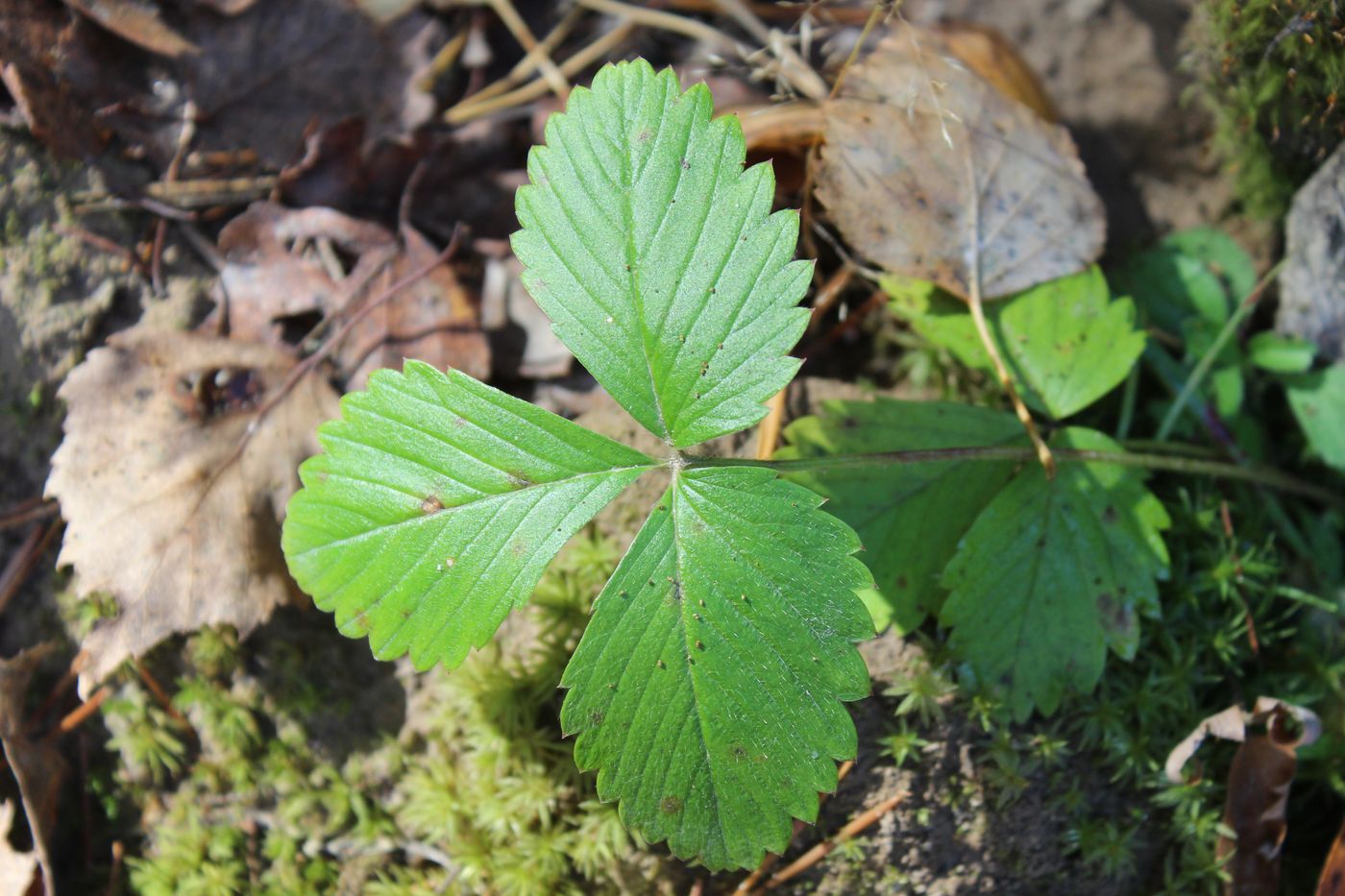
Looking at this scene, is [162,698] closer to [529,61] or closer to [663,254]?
[663,254]

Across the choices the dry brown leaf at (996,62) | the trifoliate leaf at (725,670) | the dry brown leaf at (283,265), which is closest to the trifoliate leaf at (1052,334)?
the dry brown leaf at (996,62)

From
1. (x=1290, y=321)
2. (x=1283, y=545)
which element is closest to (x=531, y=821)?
(x=1283, y=545)

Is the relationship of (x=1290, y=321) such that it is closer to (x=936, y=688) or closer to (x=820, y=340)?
(x=820, y=340)

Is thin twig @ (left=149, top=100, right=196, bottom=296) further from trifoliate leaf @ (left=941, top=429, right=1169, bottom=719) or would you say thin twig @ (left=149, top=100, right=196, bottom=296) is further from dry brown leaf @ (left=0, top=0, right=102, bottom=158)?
trifoliate leaf @ (left=941, top=429, right=1169, bottom=719)

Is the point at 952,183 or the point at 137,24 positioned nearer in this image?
the point at 952,183

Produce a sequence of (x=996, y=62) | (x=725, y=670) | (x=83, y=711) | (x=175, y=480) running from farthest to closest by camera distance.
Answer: (x=996, y=62) < (x=83, y=711) < (x=175, y=480) < (x=725, y=670)

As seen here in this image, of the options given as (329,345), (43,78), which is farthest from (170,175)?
(329,345)
